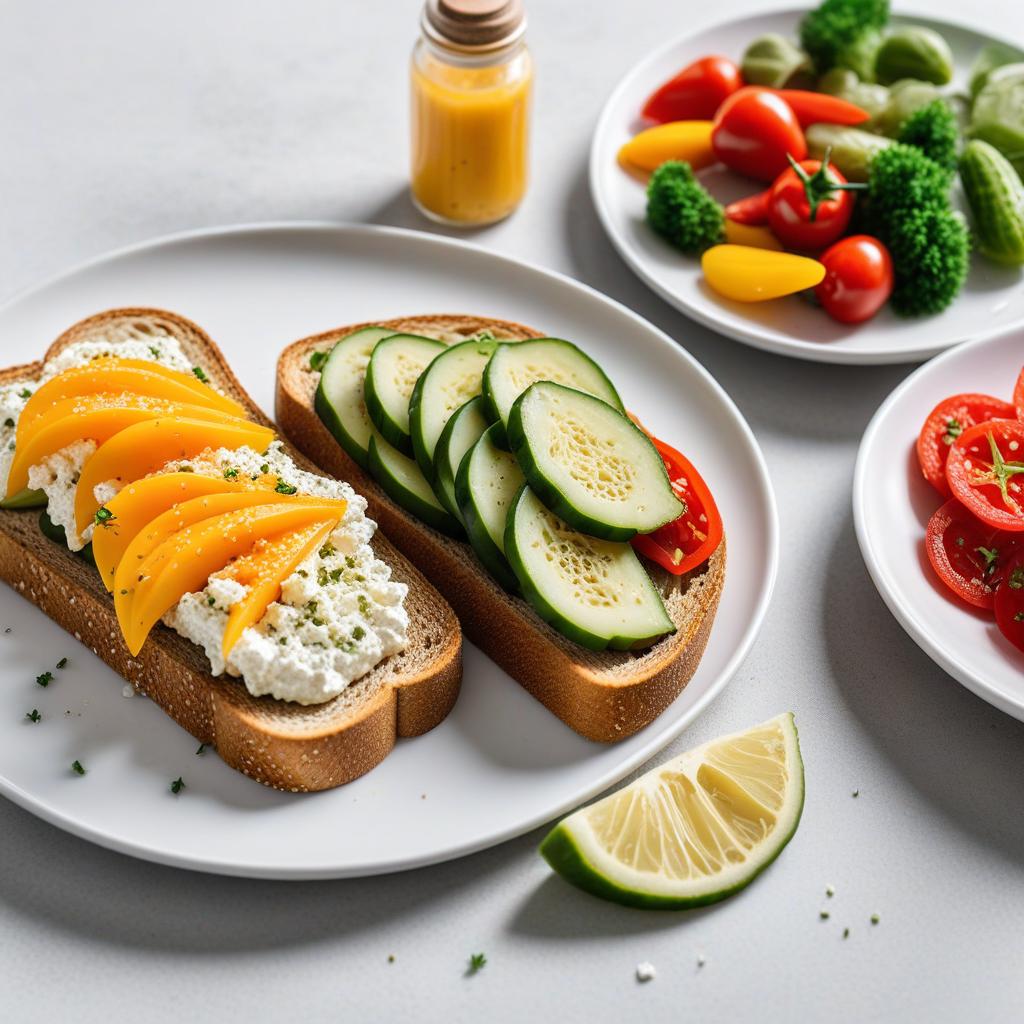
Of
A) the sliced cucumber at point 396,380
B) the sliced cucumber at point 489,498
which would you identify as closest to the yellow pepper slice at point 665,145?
the sliced cucumber at point 396,380

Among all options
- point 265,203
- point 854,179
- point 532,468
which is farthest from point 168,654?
point 854,179

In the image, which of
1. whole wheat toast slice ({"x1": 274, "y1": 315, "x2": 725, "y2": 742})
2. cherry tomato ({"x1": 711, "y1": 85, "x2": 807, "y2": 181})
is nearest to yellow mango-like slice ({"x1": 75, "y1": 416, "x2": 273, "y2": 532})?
whole wheat toast slice ({"x1": 274, "y1": 315, "x2": 725, "y2": 742})

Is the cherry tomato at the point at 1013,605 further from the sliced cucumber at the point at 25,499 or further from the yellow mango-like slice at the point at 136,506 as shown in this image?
the sliced cucumber at the point at 25,499

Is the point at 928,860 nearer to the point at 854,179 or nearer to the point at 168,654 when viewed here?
the point at 168,654

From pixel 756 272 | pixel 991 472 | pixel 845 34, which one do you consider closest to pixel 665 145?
pixel 756 272

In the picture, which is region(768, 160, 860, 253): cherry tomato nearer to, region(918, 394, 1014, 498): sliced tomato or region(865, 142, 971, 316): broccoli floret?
region(865, 142, 971, 316): broccoli floret

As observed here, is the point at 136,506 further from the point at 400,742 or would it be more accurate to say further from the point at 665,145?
the point at 665,145

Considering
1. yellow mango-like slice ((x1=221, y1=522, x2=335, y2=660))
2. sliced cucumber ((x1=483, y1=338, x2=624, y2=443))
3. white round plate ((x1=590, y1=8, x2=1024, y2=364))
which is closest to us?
yellow mango-like slice ((x1=221, y1=522, x2=335, y2=660))
